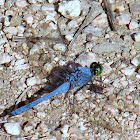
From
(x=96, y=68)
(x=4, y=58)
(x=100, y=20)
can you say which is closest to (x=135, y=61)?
(x=96, y=68)

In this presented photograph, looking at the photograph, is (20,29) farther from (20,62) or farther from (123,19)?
(123,19)

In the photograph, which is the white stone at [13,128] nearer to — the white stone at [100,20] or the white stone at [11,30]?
the white stone at [11,30]

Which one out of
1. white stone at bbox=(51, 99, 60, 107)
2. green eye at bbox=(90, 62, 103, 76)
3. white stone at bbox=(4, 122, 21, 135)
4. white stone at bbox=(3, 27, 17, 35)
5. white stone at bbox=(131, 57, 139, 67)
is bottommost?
white stone at bbox=(4, 122, 21, 135)

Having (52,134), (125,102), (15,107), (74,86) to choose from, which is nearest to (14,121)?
(15,107)

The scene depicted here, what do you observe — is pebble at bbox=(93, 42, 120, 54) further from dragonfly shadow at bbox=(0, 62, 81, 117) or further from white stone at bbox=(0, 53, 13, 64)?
white stone at bbox=(0, 53, 13, 64)

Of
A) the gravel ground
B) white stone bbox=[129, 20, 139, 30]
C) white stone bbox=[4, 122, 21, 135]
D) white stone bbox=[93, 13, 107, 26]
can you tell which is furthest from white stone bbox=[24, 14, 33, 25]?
white stone bbox=[4, 122, 21, 135]

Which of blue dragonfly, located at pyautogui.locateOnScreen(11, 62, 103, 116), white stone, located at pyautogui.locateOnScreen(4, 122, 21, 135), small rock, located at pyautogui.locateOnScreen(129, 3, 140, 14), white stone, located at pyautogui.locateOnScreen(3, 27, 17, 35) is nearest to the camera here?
white stone, located at pyautogui.locateOnScreen(4, 122, 21, 135)
